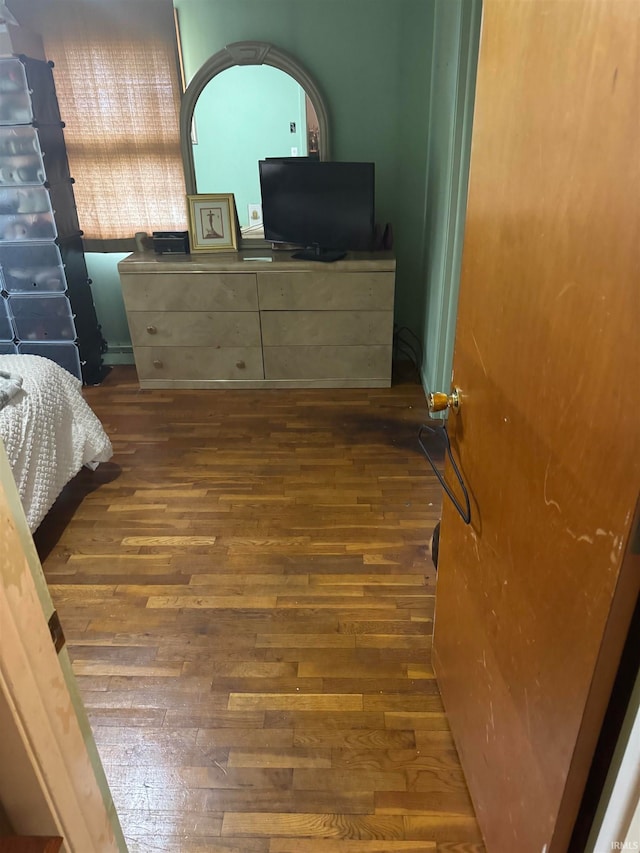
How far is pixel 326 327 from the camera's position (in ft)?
11.2

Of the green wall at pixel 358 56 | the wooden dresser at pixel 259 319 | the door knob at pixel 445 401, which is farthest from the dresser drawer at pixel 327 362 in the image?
the door knob at pixel 445 401

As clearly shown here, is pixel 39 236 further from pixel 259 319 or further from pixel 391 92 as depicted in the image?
pixel 391 92

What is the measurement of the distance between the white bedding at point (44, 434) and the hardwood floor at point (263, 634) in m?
0.20

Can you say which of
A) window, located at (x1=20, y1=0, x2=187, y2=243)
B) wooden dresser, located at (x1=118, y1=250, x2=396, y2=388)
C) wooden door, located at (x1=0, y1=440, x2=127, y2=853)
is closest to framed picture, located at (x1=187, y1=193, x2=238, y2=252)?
wooden dresser, located at (x1=118, y1=250, x2=396, y2=388)

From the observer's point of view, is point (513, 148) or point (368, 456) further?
point (368, 456)

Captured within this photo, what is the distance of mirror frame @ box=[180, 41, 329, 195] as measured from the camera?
3.27m

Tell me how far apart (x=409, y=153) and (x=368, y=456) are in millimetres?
1884

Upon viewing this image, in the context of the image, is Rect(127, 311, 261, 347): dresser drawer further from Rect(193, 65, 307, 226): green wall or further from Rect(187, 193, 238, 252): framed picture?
Rect(193, 65, 307, 226): green wall

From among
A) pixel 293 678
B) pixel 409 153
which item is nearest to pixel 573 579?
pixel 293 678

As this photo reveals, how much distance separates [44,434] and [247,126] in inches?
86.7

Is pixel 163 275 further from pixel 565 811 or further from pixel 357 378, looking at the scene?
pixel 565 811

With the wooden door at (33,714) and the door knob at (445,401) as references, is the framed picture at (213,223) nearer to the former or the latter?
the door knob at (445,401)

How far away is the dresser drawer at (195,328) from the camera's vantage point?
343cm

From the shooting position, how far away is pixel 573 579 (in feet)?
2.62
